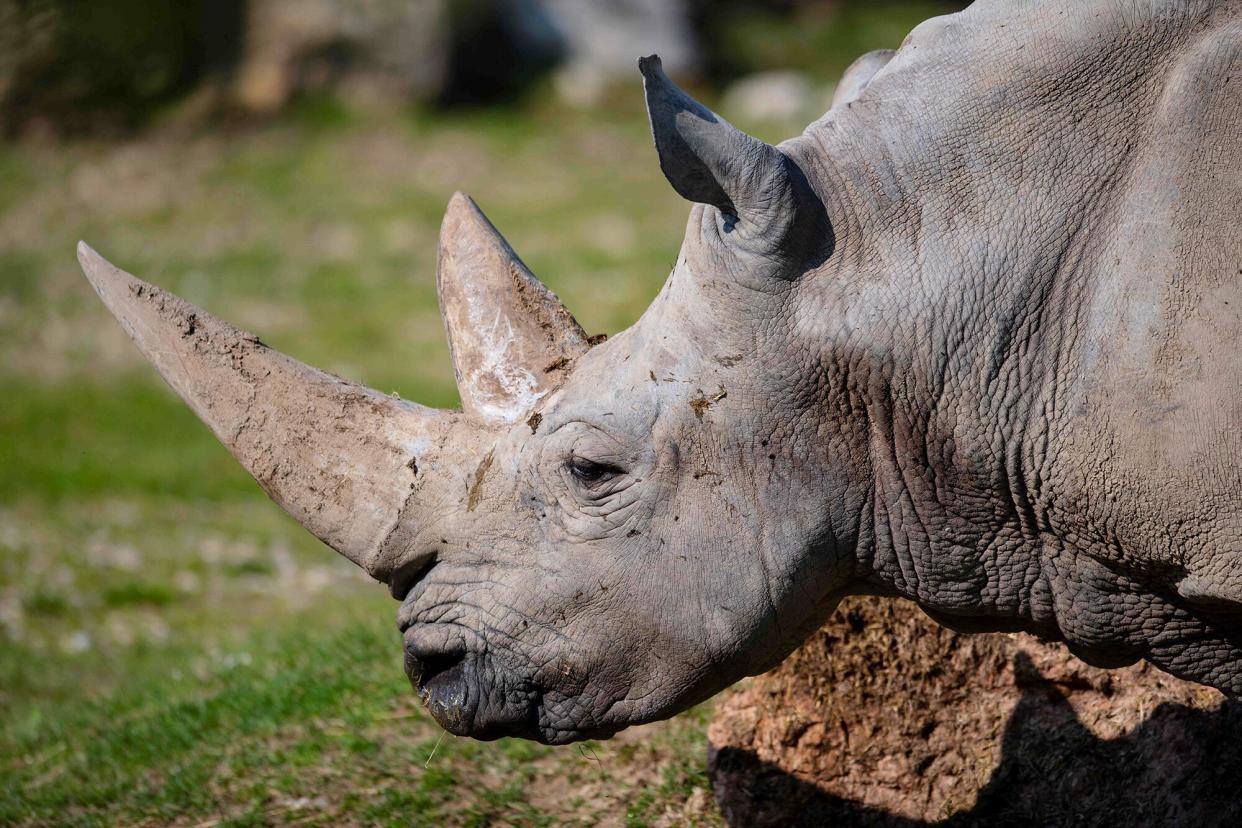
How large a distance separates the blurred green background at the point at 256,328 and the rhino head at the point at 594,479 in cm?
122

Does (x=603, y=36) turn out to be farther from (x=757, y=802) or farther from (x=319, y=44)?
(x=757, y=802)

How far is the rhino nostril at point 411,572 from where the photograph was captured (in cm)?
362

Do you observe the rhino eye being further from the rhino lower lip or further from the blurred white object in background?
the blurred white object in background

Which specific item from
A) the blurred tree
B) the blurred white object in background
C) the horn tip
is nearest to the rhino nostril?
the horn tip

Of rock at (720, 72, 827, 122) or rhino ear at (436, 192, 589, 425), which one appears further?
rock at (720, 72, 827, 122)

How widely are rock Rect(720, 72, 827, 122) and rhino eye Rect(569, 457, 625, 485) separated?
13.8m

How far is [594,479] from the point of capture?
3.50 meters

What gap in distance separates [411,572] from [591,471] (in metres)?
0.55

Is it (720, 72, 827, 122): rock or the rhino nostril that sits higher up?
(720, 72, 827, 122): rock

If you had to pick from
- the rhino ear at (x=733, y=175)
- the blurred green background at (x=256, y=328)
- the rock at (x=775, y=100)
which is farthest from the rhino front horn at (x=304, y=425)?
the rock at (x=775, y=100)

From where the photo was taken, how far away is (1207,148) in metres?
3.18

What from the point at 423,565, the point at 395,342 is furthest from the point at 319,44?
the point at 423,565

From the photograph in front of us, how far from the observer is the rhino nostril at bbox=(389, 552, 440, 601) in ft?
11.9

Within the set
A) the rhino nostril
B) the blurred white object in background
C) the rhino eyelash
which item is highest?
the blurred white object in background
